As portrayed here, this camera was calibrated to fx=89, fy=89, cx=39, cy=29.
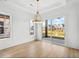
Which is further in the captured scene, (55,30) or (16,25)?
(55,30)

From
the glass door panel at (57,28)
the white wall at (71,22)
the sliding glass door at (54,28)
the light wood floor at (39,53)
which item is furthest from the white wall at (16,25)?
the white wall at (71,22)

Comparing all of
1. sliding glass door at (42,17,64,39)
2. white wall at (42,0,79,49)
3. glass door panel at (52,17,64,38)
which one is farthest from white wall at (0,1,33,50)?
white wall at (42,0,79,49)

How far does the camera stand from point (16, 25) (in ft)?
23.4

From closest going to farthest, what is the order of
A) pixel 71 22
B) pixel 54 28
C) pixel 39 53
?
pixel 39 53, pixel 71 22, pixel 54 28

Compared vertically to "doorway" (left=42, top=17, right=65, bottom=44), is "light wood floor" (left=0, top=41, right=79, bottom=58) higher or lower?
lower

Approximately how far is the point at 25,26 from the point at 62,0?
420 cm

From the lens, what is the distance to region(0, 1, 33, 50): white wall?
6030mm

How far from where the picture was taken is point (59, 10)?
7.34 meters

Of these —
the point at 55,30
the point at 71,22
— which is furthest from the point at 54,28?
the point at 71,22

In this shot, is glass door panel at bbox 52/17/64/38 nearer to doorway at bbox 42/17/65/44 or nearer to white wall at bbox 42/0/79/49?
doorway at bbox 42/17/65/44

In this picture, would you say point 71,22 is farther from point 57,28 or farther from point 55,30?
point 55,30

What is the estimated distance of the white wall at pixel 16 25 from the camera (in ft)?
19.8

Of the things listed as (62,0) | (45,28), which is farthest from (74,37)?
(45,28)

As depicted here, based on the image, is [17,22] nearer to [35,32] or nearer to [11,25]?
[11,25]
